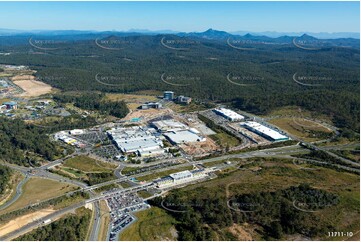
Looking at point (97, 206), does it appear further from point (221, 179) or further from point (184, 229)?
point (221, 179)

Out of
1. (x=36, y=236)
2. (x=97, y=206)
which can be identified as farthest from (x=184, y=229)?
(x=36, y=236)

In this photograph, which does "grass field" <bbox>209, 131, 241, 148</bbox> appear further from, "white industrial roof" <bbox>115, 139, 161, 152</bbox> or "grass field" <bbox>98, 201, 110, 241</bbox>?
"grass field" <bbox>98, 201, 110, 241</bbox>

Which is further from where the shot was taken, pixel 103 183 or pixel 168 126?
pixel 168 126

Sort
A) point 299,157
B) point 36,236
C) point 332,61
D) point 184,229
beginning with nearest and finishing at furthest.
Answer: point 36,236 → point 184,229 → point 299,157 → point 332,61

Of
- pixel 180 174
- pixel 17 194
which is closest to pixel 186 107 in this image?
pixel 180 174

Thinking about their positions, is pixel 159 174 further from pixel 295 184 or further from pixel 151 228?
pixel 295 184

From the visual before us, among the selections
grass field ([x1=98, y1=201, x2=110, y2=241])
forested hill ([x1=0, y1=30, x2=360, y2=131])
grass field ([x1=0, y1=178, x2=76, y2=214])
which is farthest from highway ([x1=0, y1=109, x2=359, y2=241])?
forested hill ([x1=0, y1=30, x2=360, y2=131])
